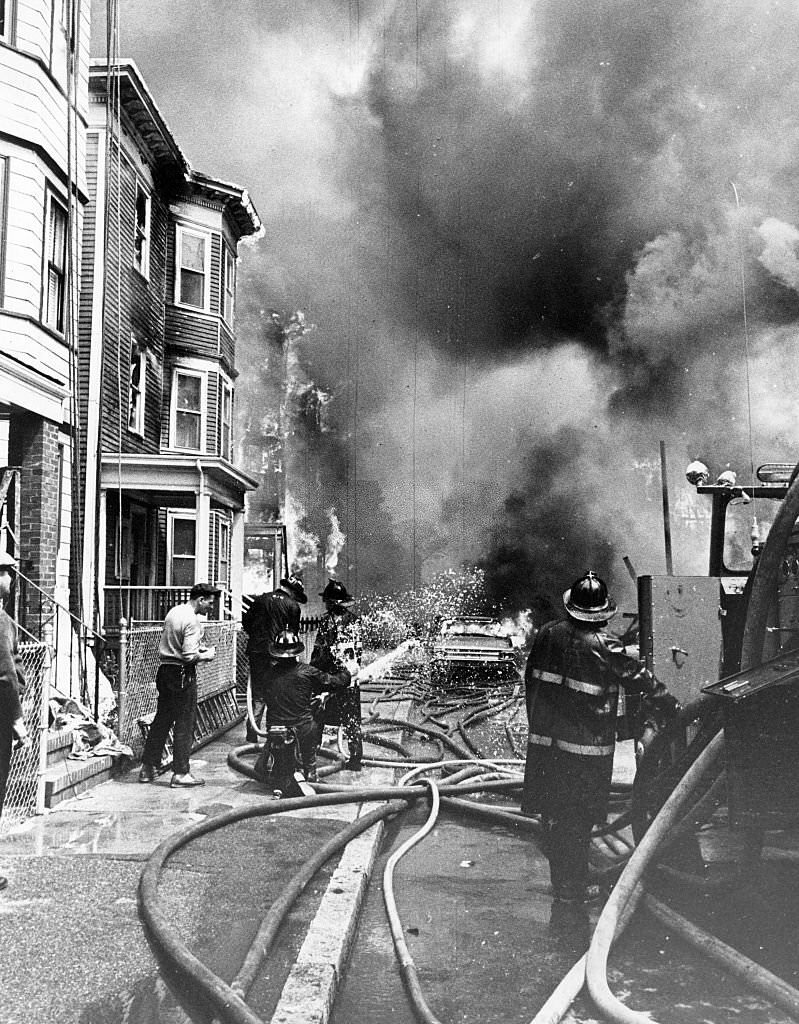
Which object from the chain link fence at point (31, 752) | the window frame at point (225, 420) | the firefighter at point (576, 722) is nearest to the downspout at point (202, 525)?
the window frame at point (225, 420)

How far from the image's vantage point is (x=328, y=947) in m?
4.07

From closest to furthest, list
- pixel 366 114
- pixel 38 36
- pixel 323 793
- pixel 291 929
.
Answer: pixel 291 929 → pixel 323 793 → pixel 38 36 → pixel 366 114

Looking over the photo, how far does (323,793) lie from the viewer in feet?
23.7

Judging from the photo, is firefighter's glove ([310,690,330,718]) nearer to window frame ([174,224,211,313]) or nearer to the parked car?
the parked car

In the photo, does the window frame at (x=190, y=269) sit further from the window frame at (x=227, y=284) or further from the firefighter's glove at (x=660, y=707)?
the firefighter's glove at (x=660, y=707)

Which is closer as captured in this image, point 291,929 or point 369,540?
point 291,929

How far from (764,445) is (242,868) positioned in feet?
117

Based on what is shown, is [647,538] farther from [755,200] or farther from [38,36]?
[38,36]

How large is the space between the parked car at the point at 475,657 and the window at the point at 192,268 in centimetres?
914

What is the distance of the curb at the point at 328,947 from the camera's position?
3480 mm

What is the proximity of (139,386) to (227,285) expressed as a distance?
444 centimetres

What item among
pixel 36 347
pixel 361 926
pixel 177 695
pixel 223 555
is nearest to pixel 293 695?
pixel 177 695

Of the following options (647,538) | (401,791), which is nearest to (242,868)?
(401,791)

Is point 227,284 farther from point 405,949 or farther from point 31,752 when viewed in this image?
point 405,949
